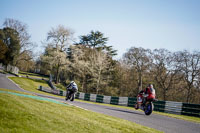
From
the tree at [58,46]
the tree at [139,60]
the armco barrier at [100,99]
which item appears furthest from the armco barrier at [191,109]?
the tree at [58,46]

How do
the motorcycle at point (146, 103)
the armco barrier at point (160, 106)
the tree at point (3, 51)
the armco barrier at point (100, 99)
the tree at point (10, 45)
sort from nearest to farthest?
1. the motorcycle at point (146, 103)
2. the armco barrier at point (160, 106)
3. the armco barrier at point (100, 99)
4. the tree at point (3, 51)
5. the tree at point (10, 45)

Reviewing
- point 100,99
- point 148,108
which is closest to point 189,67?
point 100,99

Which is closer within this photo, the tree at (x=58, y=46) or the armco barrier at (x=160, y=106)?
the armco barrier at (x=160, y=106)

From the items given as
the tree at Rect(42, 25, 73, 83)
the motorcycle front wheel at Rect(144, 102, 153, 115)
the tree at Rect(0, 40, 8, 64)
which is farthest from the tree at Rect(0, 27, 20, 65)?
the motorcycle front wheel at Rect(144, 102, 153, 115)

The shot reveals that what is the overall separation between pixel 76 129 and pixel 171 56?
35.8 m

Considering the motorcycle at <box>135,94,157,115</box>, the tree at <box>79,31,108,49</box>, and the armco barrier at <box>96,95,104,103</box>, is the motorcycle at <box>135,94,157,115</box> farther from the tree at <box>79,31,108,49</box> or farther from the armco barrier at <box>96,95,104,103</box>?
the tree at <box>79,31,108,49</box>

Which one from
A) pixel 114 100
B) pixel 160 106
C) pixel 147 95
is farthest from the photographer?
pixel 114 100

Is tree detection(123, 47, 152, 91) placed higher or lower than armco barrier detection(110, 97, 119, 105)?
higher

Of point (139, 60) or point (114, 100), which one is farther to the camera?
point (139, 60)

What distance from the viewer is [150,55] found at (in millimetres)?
41906

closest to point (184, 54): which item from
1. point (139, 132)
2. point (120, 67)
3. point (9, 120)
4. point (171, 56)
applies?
point (171, 56)

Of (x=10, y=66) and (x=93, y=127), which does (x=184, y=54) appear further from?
(x=10, y=66)

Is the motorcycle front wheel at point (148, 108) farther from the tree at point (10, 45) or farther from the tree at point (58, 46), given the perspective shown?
the tree at point (10, 45)

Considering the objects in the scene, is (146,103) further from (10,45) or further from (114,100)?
(10,45)
